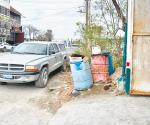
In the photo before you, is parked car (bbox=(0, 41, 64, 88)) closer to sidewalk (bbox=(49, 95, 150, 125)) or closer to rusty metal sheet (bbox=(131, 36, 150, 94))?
sidewalk (bbox=(49, 95, 150, 125))

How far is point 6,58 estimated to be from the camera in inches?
489

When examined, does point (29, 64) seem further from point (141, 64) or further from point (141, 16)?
point (141, 16)

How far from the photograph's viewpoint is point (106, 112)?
7.84 meters

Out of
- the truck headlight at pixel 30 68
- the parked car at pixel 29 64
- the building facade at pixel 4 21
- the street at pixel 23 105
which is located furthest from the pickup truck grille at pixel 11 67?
the building facade at pixel 4 21

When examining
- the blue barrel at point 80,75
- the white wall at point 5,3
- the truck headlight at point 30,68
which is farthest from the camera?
the white wall at point 5,3

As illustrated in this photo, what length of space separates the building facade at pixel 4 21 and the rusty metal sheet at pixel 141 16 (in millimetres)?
52780

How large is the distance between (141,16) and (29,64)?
4437 millimetres

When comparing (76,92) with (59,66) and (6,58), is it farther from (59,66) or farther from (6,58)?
(59,66)

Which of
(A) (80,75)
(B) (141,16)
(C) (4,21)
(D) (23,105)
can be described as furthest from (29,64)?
(C) (4,21)

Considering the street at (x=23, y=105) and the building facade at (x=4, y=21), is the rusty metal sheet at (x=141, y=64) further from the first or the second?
A: the building facade at (x=4, y=21)

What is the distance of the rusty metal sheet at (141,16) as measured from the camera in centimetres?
914

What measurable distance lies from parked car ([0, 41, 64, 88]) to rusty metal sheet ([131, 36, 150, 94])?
392 centimetres

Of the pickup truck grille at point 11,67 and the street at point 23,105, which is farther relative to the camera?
the pickup truck grille at point 11,67

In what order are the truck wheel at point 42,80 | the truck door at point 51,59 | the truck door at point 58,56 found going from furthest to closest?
the truck door at point 58,56, the truck door at point 51,59, the truck wheel at point 42,80
